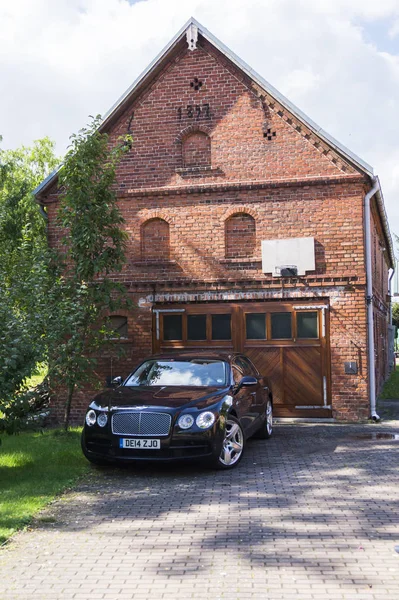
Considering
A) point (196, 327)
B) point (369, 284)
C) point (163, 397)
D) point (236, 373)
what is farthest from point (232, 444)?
point (369, 284)

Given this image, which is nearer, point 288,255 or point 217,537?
point 217,537

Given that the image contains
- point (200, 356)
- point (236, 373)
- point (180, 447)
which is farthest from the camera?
point (200, 356)

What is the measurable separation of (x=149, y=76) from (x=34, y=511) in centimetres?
1115

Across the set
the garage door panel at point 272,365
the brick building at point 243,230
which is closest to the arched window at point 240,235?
the brick building at point 243,230

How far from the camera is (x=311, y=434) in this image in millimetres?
12484

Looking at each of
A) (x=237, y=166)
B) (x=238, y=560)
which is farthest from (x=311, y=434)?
(x=238, y=560)

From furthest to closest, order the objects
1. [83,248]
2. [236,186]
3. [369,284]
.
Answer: [236,186], [369,284], [83,248]

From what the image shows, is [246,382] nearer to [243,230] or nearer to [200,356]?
[200,356]

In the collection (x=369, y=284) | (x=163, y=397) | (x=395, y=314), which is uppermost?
(x=395, y=314)

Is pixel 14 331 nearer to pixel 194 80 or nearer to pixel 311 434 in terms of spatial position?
pixel 311 434

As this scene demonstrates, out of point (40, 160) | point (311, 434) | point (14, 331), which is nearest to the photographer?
point (14, 331)

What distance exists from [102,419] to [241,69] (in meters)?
9.12

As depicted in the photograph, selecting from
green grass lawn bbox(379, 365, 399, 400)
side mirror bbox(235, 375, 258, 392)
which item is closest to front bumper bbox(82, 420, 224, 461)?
side mirror bbox(235, 375, 258, 392)

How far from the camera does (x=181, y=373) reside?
10.4m
